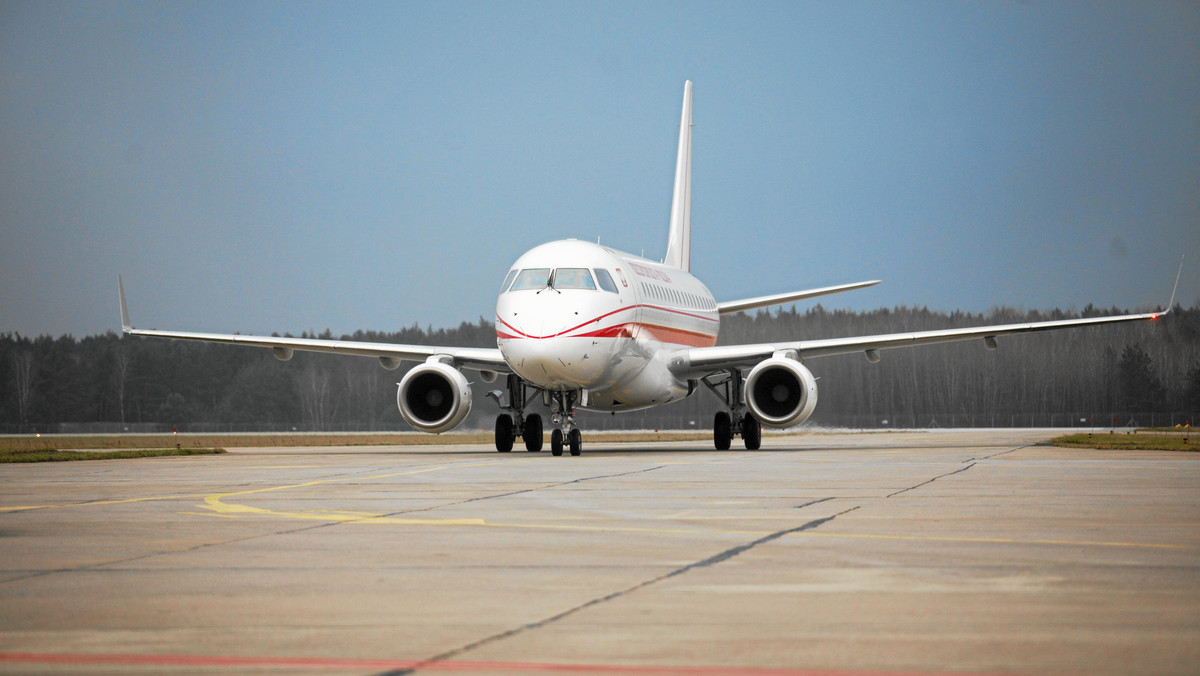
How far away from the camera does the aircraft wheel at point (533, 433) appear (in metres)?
26.5

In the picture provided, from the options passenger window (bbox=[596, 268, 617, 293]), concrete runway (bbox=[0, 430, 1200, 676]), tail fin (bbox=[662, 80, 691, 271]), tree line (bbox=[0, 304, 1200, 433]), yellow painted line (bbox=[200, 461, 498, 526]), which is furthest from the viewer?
tree line (bbox=[0, 304, 1200, 433])

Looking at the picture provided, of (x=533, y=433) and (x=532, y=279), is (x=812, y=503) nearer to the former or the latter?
(x=532, y=279)

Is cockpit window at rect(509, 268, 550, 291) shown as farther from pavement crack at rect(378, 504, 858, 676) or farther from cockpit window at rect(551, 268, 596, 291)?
pavement crack at rect(378, 504, 858, 676)

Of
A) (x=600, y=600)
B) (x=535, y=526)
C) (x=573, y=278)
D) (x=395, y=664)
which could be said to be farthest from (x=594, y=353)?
(x=395, y=664)

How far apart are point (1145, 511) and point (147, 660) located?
865 cm

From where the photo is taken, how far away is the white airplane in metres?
23.7

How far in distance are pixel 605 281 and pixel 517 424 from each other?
4.23 m

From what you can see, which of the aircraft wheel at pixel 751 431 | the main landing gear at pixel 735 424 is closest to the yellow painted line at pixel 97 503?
the main landing gear at pixel 735 424

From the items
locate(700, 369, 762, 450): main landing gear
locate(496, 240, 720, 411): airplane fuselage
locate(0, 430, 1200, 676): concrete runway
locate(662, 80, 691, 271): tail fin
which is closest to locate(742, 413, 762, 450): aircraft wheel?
locate(700, 369, 762, 450): main landing gear

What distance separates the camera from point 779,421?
26.2 m

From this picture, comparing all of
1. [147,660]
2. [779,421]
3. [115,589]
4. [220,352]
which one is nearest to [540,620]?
[147,660]

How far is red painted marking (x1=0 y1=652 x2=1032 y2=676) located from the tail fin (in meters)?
33.0

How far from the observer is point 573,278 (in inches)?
968

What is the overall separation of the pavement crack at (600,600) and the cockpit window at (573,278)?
14.6 meters
